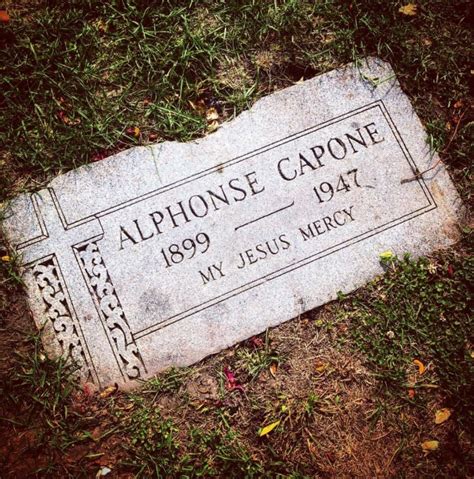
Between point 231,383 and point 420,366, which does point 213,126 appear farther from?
point 420,366

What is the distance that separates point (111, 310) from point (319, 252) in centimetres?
122

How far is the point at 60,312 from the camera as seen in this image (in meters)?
2.19

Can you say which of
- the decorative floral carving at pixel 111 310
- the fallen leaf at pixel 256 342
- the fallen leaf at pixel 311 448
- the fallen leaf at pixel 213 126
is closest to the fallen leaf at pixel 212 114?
the fallen leaf at pixel 213 126

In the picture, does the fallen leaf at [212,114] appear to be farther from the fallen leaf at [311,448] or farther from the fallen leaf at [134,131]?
the fallen leaf at [311,448]

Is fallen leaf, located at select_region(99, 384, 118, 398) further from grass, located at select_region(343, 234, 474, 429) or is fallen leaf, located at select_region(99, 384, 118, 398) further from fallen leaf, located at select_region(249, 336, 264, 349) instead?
grass, located at select_region(343, 234, 474, 429)

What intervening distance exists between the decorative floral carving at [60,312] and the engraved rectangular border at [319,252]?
1.08 ft

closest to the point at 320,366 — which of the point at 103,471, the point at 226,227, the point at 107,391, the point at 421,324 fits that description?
the point at 421,324

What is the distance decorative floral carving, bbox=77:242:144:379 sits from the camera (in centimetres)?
217

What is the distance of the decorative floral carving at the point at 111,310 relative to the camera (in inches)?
85.3

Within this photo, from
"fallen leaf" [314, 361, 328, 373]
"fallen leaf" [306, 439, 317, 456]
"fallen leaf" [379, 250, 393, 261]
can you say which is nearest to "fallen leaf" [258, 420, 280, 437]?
"fallen leaf" [306, 439, 317, 456]

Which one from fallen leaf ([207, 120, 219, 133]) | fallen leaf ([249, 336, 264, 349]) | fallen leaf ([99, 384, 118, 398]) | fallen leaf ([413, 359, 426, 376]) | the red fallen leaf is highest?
fallen leaf ([207, 120, 219, 133])

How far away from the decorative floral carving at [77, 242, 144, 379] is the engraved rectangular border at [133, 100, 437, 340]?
74 millimetres

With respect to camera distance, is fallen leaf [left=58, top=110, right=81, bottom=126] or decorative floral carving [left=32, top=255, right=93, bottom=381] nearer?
decorative floral carving [left=32, top=255, right=93, bottom=381]

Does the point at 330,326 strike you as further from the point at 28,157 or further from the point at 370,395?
the point at 28,157
